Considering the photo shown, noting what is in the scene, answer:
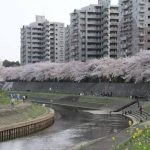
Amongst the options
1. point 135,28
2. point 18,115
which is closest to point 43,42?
point 135,28

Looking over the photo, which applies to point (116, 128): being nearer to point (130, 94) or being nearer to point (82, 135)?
point (82, 135)

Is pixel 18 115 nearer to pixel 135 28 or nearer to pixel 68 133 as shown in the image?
pixel 68 133

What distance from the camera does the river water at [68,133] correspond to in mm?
36438

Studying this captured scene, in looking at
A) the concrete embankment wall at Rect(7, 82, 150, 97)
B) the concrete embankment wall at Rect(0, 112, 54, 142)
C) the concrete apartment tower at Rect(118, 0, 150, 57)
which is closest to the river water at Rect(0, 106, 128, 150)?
the concrete embankment wall at Rect(0, 112, 54, 142)

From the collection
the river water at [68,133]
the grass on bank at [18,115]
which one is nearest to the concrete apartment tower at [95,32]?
the river water at [68,133]

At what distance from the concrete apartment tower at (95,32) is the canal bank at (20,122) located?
7731 cm

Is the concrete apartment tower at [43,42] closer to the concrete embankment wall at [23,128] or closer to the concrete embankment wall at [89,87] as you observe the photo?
the concrete embankment wall at [89,87]

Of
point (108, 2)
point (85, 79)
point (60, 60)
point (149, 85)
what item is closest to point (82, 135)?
point (149, 85)

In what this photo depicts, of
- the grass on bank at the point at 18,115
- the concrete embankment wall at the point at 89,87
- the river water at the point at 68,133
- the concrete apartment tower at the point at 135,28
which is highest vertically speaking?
the concrete apartment tower at the point at 135,28

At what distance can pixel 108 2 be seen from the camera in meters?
134

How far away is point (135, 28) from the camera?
381ft

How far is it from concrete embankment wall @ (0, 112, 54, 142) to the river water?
2.92 feet

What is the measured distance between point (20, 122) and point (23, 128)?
1.16 meters

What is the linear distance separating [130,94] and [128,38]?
120 feet
